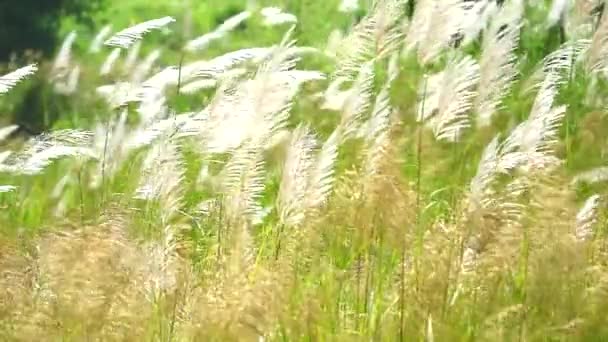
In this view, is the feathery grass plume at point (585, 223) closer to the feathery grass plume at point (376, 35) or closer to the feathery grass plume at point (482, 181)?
the feathery grass plume at point (482, 181)

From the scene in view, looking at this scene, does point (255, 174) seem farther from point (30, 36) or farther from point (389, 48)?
point (30, 36)

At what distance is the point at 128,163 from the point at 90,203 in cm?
35

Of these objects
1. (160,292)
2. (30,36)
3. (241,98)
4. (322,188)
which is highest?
(30,36)

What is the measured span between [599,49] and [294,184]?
100 centimetres

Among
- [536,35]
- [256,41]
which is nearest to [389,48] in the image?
[536,35]

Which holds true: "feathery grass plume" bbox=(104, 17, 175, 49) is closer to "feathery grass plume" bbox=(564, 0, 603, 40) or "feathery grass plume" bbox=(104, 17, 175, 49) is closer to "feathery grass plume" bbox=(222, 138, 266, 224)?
"feathery grass plume" bbox=(222, 138, 266, 224)

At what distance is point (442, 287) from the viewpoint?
245 cm

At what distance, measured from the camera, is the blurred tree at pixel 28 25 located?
6430mm

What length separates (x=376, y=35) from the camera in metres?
2.71

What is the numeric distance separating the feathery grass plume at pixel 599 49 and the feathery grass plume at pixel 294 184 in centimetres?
87

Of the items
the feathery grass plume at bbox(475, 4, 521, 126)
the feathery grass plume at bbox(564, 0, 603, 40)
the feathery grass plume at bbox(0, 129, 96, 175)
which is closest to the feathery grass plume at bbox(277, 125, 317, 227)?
the feathery grass plume at bbox(475, 4, 521, 126)

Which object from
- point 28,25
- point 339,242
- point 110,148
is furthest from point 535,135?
point 28,25

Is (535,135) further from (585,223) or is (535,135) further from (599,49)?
(599,49)

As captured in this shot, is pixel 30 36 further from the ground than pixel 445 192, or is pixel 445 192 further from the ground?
pixel 30 36
